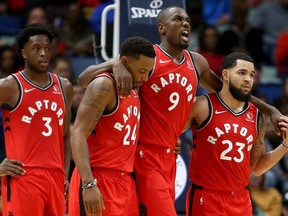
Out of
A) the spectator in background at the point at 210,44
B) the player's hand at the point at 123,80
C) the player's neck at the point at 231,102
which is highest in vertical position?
the spectator in background at the point at 210,44

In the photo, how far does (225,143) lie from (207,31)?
5301 millimetres

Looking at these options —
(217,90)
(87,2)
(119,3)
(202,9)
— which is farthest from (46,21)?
(217,90)

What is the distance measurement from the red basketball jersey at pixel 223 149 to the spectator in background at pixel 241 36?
17.1 feet

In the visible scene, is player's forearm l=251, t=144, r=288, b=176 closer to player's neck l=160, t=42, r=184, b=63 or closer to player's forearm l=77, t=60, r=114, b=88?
player's neck l=160, t=42, r=184, b=63

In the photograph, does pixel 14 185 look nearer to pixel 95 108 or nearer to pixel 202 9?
pixel 95 108

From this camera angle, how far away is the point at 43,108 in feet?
28.9

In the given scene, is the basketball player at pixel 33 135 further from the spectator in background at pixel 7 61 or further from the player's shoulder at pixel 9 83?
the spectator in background at pixel 7 61

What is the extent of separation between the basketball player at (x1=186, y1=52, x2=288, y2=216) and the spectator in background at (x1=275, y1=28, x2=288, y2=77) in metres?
5.73

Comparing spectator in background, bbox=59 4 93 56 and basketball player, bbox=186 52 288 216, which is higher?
spectator in background, bbox=59 4 93 56

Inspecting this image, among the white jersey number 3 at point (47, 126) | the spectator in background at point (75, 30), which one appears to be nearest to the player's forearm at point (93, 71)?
the white jersey number 3 at point (47, 126)

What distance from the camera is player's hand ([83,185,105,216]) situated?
8.05m

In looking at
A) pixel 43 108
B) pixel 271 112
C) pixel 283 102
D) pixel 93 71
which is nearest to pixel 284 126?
pixel 271 112

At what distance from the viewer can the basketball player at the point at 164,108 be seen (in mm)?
8758

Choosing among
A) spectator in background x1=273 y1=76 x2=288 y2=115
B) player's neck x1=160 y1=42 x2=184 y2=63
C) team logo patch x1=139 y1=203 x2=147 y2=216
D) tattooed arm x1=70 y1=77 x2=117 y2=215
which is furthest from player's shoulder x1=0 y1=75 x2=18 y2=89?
spectator in background x1=273 y1=76 x2=288 y2=115
